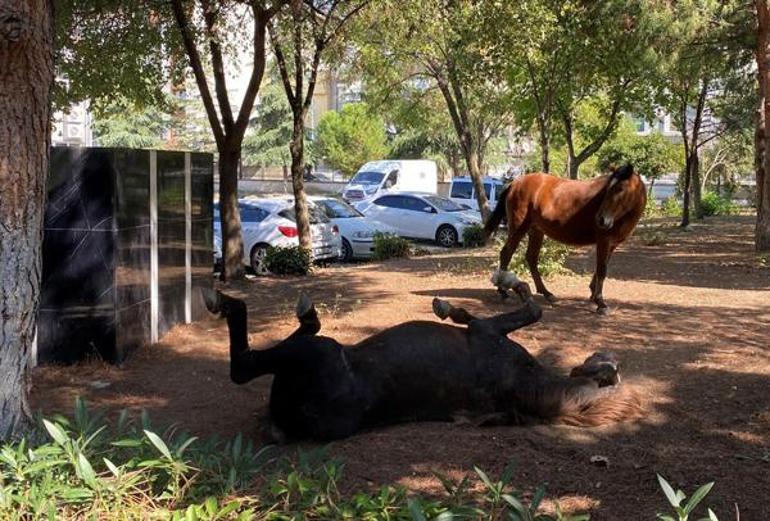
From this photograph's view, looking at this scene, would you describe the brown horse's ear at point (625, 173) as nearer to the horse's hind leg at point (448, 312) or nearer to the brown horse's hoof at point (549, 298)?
the brown horse's hoof at point (549, 298)

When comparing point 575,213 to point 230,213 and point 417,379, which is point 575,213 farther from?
point 230,213

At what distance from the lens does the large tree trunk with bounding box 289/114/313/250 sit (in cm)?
1697

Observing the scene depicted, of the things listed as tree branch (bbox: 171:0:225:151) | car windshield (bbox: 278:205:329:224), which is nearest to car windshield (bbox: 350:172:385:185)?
car windshield (bbox: 278:205:329:224)

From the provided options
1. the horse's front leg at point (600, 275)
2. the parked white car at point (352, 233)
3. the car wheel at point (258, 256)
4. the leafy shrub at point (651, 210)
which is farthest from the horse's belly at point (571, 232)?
the leafy shrub at point (651, 210)

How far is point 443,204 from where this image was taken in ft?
92.6

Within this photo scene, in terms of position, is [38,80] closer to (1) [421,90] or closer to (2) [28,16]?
(2) [28,16]

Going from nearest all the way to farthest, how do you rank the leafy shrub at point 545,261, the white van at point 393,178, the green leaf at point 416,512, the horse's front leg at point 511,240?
the green leaf at point 416,512 → the horse's front leg at point 511,240 → the leafy shrub at point 545,261 → the white van at point 393,178

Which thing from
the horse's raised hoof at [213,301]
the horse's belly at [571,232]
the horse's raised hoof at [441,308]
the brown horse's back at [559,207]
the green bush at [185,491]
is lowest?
the green bush at [185,491]

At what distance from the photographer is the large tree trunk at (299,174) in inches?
668

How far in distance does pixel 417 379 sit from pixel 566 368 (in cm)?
223

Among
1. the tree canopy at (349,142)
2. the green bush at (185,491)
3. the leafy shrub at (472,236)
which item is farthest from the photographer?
the tree canopy at (349,142)

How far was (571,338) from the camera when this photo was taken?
334 inches

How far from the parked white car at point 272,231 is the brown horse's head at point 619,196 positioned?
989cm

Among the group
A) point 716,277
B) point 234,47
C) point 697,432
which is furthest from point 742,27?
point 697,432
